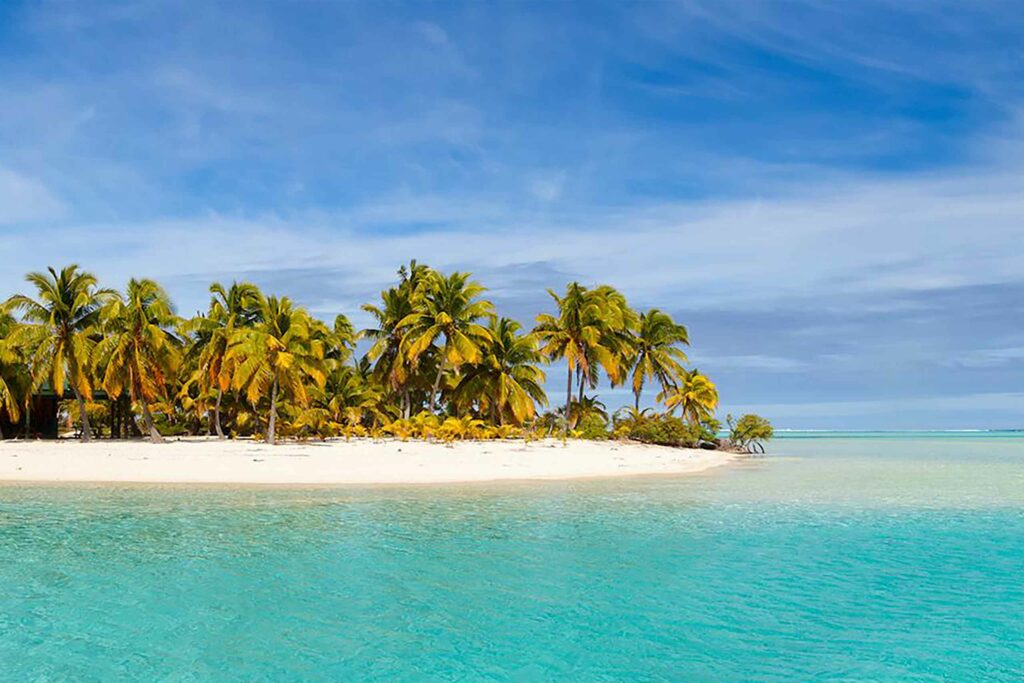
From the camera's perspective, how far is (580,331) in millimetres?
41844

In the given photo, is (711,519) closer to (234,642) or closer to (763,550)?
(763,550)

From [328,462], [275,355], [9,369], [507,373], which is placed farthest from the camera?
[507,373]

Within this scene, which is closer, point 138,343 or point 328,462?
point 328,462

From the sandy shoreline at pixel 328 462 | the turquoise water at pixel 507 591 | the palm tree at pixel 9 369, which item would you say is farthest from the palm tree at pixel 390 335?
the turquoise water at pixel 507 591

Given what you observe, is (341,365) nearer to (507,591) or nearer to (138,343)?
(138,343)

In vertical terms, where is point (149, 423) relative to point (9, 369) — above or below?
below

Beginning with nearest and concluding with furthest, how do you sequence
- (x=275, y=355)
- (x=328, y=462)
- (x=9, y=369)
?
1. (x=328, y=462)
2. (x=275, y=355)
3. (x=9, y=369)

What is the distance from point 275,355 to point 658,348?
80.7 feet

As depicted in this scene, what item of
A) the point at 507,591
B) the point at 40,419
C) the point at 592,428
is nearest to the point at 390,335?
the point at 592,428

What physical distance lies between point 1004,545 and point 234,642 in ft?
41.9

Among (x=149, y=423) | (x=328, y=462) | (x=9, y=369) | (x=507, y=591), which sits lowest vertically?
(x=507, y=591)

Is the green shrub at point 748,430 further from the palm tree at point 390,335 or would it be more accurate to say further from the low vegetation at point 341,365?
the palm tree at point 390,335

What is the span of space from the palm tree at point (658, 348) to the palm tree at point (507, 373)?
342 inches

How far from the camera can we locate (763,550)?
13023mm
